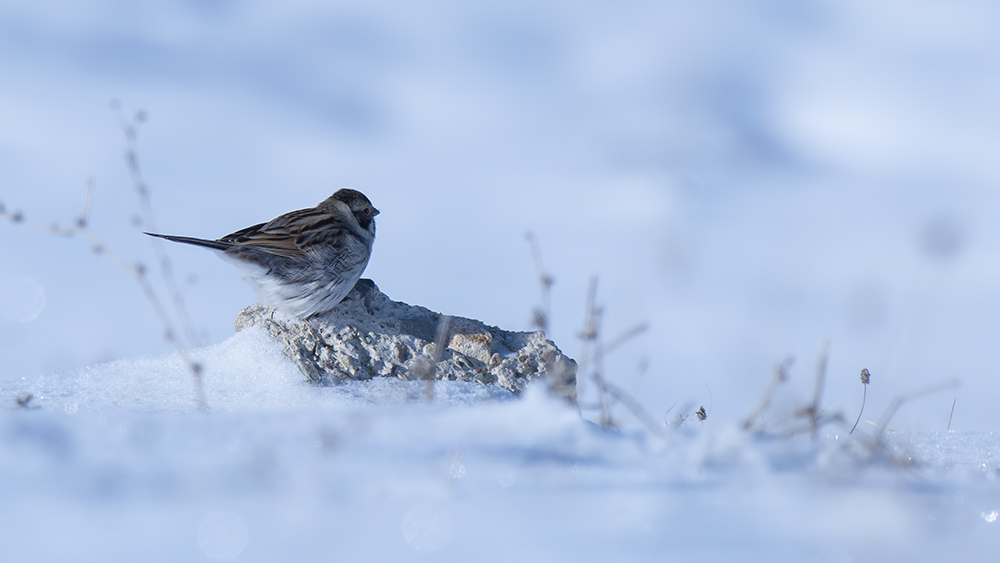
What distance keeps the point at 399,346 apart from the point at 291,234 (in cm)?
120

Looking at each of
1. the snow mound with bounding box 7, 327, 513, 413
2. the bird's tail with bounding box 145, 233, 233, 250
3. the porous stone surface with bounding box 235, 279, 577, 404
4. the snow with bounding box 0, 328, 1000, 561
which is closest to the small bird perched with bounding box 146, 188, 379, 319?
the bird's tail with bounding box 145, 233, 233, 250

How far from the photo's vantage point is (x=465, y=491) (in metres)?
2.44

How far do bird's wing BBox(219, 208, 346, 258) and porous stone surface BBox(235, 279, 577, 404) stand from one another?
42 centimetres

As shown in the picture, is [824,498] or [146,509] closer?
[146,509]

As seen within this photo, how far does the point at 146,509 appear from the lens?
230 cm

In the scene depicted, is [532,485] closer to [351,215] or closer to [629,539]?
[629,539]

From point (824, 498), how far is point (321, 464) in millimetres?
1527

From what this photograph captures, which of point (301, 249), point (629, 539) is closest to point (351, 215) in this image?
point (301, 249)

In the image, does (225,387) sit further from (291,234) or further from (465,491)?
(465,491)

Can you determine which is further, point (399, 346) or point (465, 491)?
point (399, 346)

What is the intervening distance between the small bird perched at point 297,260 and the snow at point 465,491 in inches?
90.1

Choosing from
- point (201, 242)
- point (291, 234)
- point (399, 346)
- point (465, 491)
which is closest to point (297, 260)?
point (291, 234)

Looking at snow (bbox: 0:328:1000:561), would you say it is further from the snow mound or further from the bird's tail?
the bird's tail

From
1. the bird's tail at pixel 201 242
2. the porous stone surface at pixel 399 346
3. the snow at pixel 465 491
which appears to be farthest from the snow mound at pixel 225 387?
the snow at pixel 465 491
